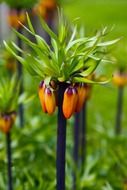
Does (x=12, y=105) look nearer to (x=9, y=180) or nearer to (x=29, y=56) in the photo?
(x=9, y=180)

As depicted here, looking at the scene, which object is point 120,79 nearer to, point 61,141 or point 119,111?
point 119,111

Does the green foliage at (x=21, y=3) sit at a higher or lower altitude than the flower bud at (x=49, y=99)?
higher

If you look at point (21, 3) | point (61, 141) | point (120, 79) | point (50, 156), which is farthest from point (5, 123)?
point (120, 79)

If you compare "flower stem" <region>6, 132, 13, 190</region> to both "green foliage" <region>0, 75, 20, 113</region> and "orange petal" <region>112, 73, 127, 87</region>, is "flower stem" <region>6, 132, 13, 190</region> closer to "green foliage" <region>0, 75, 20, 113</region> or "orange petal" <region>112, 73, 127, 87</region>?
"green foliage" <region>0, 75, 20, 113</region>

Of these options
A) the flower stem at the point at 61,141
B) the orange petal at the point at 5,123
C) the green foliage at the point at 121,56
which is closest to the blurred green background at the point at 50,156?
the green foliage at the point at 121,56

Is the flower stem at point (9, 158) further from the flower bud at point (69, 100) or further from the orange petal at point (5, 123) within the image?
the flower bud at point (69, 100)

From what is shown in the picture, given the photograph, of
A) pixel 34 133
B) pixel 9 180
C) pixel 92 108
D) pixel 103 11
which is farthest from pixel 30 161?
pixel 103 11

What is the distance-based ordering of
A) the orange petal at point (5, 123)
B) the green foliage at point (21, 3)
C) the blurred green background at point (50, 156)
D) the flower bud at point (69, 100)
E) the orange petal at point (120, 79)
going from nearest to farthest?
the flower bud at point (69, 100) < the orange petal at point (5, 123) < the blurred green background at point (50, 156) < the green foliage at point (21, 3) < the orange petal at point (120, 79)

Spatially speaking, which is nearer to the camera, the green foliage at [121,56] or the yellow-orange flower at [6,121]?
the yellow-orange flower at [6,121]

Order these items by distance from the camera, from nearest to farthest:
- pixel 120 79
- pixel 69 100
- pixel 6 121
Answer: pixel 69 100
pixel 6 121
pixel 120 79
